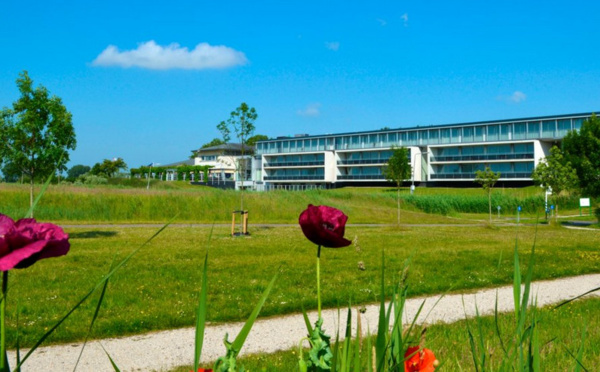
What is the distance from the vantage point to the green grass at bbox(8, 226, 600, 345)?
21.4 feet

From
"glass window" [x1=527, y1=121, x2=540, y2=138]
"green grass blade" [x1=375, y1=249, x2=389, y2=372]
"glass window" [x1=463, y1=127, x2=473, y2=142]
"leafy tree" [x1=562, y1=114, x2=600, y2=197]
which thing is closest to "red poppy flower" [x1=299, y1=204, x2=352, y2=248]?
"green grass blade" [x1=375, y1=249, x2=389, y2=372]

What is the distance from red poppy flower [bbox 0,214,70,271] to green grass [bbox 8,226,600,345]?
2.43m

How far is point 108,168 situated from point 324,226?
290 ft

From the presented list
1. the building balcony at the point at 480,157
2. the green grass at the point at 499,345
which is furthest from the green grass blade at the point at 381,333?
the building balcony at the point at 480,157

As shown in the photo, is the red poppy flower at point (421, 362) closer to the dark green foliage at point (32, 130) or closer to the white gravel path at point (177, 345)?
the white gravel path at point (177, 345)

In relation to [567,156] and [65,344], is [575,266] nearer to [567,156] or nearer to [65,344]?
[65,344]

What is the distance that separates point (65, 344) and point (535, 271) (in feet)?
28.6

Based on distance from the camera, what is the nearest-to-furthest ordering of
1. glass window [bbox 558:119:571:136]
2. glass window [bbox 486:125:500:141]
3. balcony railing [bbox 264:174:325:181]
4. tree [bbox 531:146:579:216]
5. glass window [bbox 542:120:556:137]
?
tree [bbox 531:146:579:216] < glass window [bbox 558:119:571:136] < glass window [bbox 542:120:556:137] < glass window [bbox 486:125:500:141] < balcony railing [bbox 264:174:325:181]

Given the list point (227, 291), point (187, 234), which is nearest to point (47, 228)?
point (227, 291)

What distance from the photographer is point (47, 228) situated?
3.21 ft

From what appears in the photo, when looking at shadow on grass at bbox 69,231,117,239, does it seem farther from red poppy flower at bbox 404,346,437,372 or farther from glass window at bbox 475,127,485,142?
glass window at bbox 475,127,485,142

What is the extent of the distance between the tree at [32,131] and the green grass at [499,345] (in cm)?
1278

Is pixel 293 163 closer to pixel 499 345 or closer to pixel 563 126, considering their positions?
pixel 563 126

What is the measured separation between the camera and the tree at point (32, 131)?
617 inches
